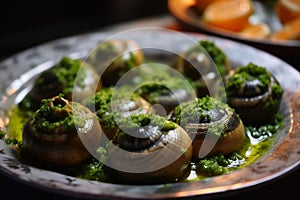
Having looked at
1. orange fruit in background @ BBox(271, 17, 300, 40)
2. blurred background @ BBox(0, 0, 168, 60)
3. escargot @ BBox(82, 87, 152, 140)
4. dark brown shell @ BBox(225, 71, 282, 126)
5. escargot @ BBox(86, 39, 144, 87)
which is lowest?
dark brown shell @ BBox(225, 71, 282, 126)

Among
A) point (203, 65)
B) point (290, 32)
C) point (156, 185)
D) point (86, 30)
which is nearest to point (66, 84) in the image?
point (203, 65)

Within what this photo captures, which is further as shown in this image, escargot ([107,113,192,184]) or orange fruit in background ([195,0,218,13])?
orange fruit in background ([195,0,218,13])

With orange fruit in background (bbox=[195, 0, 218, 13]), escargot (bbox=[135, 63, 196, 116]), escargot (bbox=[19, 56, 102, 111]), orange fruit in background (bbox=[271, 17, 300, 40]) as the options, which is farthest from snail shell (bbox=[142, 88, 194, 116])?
orange fruit in background (bbox=[195, 0, 218, 13])

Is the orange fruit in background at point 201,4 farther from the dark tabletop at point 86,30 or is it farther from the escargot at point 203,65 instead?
the escargot at point 203,65

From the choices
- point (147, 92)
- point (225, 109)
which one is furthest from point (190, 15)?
point (225, 109)

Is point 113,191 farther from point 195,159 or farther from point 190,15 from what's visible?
point 190,15

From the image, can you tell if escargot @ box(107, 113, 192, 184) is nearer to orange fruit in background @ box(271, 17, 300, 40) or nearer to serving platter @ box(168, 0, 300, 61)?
serving platter @ box(168, 0, 300, 61)

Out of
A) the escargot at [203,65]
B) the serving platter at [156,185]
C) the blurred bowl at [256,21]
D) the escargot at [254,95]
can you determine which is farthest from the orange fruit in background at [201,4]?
the escargot at [254,95]
